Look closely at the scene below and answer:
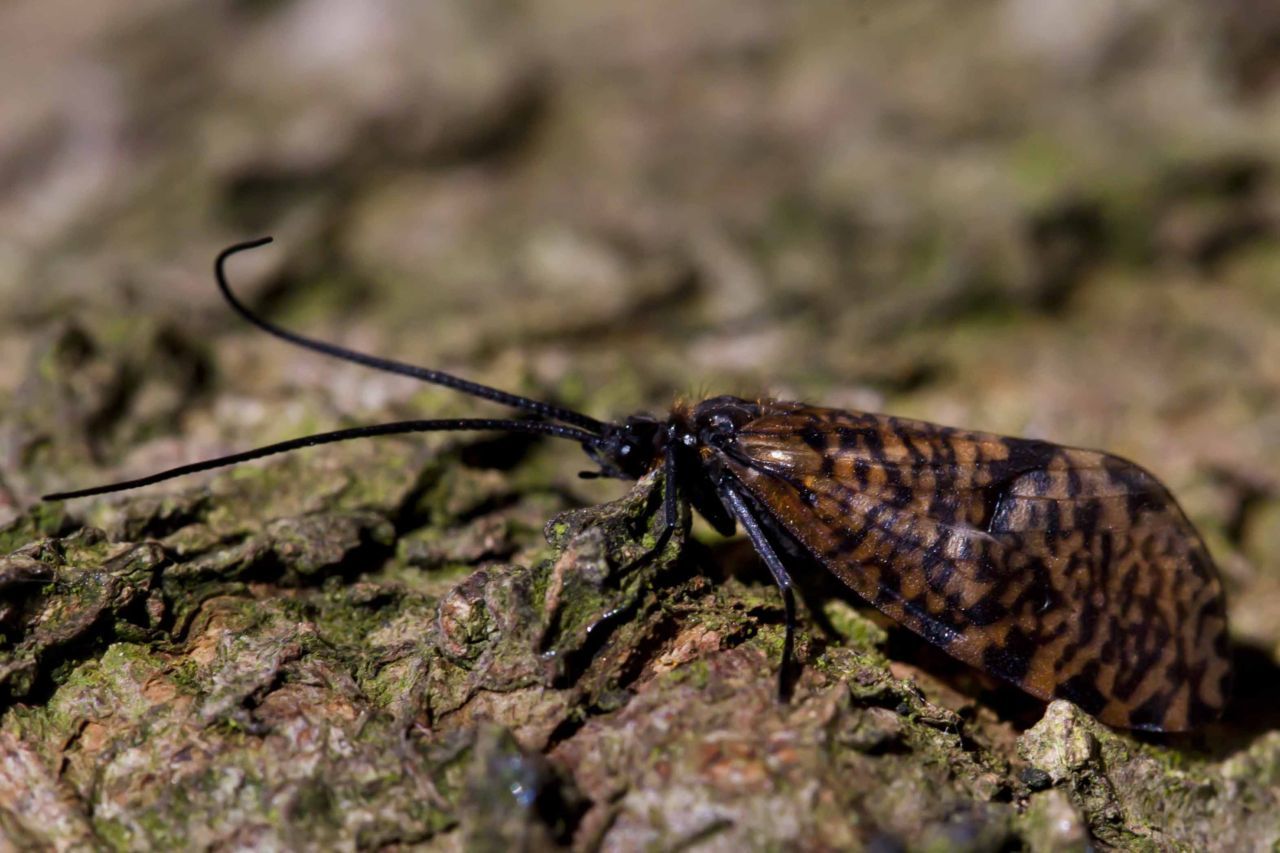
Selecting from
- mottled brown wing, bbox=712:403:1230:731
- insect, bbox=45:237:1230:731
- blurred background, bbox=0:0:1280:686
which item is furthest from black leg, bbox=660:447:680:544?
blurred background, bbox=0:0:1280:686

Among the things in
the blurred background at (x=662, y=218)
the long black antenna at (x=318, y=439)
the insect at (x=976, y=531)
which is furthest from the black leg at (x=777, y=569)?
the blurred background at (x=662, y=218)

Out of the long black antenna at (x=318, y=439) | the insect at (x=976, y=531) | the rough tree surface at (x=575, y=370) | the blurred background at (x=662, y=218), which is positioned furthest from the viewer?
the blurred background at (x=662, y=218)

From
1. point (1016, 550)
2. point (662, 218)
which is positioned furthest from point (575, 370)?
point (1016, 550)

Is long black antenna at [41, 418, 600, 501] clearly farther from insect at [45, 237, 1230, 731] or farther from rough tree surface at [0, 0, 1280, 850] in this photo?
rough tree surface at [0, 0, 1280, 850]

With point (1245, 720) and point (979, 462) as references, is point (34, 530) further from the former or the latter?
point (1245, 720)

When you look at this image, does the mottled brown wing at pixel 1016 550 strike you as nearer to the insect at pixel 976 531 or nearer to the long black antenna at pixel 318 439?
the insect at pixel 976 531

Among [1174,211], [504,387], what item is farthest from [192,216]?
[1174,211]

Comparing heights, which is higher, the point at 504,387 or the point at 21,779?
the point at 504,387
